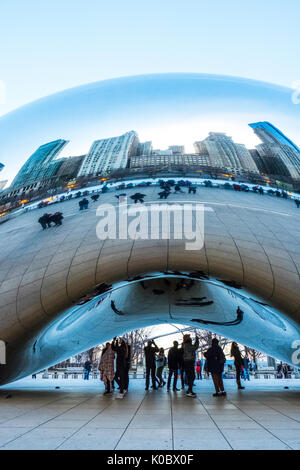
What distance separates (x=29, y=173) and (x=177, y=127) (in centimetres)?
230

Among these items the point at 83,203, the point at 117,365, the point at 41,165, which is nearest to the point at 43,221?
the point at 83,203

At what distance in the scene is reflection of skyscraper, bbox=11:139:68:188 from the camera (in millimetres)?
5023

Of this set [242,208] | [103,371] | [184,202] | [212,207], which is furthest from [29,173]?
[103,371]

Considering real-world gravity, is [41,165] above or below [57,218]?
above

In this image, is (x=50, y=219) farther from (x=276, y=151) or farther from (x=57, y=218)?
(x=276, y=151)

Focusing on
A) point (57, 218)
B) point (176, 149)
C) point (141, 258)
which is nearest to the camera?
point (176, 149)

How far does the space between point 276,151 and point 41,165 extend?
3.50 meters

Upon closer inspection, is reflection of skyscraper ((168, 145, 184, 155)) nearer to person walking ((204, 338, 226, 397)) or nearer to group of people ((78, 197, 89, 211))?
group of people ((78, 197, 89, 211))

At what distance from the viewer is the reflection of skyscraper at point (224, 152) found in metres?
4.86

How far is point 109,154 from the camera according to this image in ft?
16.1

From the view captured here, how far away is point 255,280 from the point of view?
5113 mm
